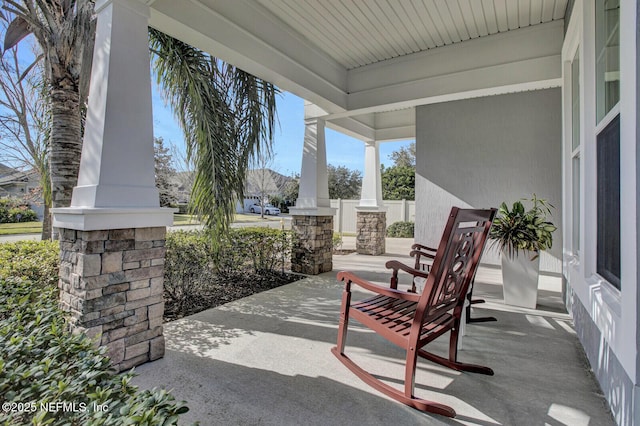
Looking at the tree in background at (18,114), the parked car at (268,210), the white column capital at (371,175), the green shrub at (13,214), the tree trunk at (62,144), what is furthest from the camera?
the parked car at (268,210)

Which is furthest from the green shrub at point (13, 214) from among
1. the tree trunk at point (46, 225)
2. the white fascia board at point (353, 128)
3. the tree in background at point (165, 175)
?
the white fascia board at point (353, 128)

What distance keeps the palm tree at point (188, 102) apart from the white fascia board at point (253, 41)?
1.84ft

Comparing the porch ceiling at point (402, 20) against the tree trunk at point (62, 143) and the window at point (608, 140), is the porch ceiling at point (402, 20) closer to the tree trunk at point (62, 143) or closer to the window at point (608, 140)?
the window at point (608, 140)

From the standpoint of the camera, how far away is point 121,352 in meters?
2.37

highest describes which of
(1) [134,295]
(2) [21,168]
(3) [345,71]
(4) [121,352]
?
(3) [345,71]

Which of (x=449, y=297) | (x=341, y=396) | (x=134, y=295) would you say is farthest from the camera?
(x=134, y=295)

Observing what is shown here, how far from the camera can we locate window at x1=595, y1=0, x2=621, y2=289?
1.87m

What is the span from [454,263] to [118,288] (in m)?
2.43

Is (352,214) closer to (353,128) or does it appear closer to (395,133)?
(395,133)

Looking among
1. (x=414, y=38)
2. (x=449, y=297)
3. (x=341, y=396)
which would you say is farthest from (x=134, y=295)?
(x=414, y=38)

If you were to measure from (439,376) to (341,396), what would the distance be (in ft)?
2.60

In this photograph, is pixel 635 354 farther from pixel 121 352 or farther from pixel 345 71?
pixel 345 71

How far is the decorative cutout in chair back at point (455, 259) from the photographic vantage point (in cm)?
197

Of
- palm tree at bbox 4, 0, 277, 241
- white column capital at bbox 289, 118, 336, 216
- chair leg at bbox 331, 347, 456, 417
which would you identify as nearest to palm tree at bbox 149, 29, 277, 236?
palm tree at bbox 4, 0, 277, 241
